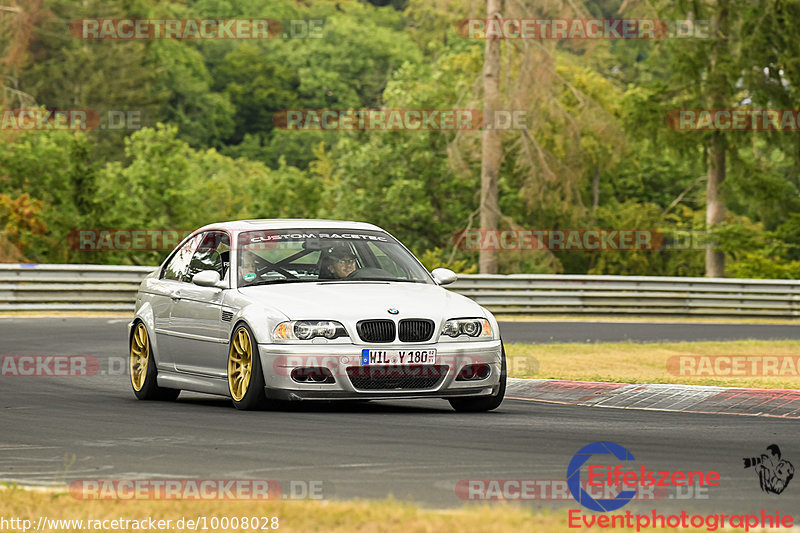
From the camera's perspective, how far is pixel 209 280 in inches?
472

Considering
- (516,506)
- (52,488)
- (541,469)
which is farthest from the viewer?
(541,469)

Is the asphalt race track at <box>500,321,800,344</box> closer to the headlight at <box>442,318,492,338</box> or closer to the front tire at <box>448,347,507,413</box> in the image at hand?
the front tire at <box>448,347,507,413</box>

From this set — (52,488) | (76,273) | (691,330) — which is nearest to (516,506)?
(52,488)

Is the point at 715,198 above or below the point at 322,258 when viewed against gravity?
above

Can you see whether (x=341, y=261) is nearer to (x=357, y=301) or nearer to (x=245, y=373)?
(x=357, y=301)

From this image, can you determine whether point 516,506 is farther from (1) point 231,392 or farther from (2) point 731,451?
(1) point 231,392

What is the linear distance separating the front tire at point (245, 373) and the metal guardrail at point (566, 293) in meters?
17.5

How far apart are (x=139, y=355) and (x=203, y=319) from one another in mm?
1489

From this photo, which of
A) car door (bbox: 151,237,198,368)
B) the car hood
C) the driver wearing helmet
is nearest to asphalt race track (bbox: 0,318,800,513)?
car door (bbox: 151,237,198,368)

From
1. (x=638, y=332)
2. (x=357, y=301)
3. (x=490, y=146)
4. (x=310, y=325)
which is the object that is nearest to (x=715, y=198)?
(x=490, y=146)

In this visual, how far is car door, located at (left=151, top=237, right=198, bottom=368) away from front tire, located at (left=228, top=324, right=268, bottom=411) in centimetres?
130

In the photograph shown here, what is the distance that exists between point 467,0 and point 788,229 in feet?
39.8

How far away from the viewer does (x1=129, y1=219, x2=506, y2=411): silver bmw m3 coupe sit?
11.0 meters

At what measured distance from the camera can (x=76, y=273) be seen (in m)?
29.0
